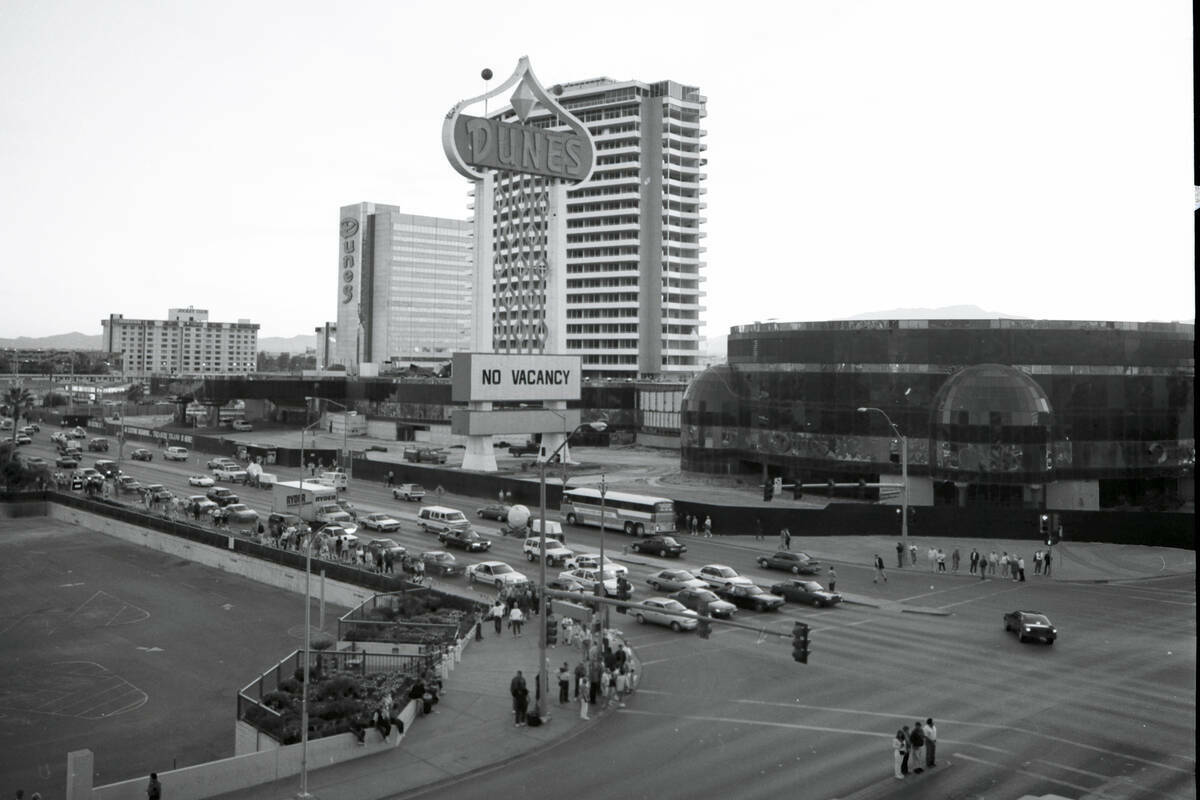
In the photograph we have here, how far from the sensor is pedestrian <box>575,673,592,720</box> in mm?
27895

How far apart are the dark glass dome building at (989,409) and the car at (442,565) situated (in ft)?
108

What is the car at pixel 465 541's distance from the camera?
55.2m

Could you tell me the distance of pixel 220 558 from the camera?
55938 mm

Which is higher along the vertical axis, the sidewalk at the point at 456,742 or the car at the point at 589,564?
the car at the point at 589,564

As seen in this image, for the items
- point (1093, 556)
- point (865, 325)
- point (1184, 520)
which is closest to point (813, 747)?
Answer: point (1093, 556)

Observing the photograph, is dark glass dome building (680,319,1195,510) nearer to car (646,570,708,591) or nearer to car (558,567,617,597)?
car (646,570,708,591)

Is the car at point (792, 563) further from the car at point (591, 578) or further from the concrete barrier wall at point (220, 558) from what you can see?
the concrete barrier wall at point (220, 558)

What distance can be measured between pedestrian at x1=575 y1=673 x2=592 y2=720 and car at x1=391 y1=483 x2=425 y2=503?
159 ft

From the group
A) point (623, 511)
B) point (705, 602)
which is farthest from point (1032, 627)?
point (623, 511)

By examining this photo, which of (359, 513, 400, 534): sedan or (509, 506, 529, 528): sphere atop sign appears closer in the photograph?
(509, 506, 529, 528): sphere atop sign

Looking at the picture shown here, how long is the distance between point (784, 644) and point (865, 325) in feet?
150

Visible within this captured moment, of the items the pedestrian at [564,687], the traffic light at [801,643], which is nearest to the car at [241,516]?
the pedestrian at [564,687]

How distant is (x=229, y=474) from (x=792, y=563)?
5965 cm

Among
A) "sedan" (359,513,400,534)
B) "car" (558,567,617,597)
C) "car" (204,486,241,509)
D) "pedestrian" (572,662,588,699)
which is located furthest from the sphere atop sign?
"car" (204,486,241,509)
